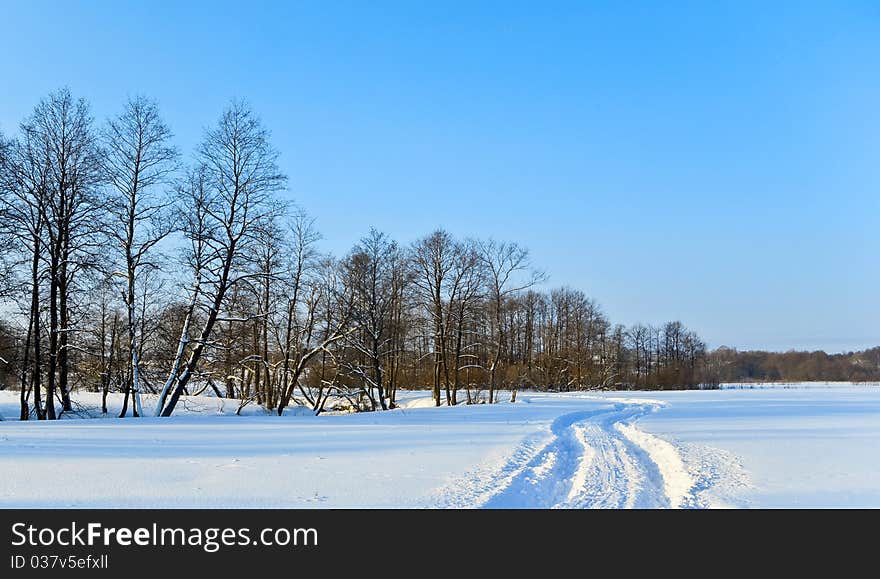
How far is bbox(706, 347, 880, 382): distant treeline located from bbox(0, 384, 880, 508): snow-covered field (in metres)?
117

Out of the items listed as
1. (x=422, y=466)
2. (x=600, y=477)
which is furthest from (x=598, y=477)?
(x=422, y=466)

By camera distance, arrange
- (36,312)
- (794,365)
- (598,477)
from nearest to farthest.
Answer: (598,477) < (36,312) < (794,365)

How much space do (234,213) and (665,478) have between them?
17.5m

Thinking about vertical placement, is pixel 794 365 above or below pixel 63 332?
below

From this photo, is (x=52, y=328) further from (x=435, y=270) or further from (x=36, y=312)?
(x=435, y=270)

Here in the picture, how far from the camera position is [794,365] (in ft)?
458

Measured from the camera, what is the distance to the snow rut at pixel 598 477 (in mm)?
8047

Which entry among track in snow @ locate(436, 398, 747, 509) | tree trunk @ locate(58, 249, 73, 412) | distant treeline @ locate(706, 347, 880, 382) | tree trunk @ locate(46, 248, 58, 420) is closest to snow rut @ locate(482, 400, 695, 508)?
track in snow @ locate(436, 398, 747, 509)

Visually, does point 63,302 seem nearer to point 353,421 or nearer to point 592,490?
point 353,421

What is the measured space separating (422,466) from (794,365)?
15326cm

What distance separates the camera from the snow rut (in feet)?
26.4

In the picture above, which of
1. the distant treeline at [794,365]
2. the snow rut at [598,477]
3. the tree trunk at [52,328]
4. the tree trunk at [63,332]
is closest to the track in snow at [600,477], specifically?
the snow rut at [598,477]

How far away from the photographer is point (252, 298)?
97.4 ft

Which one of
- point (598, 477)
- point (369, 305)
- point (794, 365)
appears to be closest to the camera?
point (598, 477)
